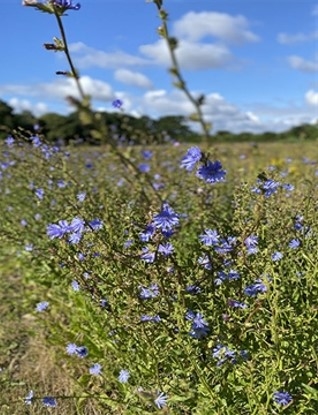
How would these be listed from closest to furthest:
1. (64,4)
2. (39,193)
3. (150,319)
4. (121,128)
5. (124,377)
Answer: (64,4), (150,319), (124,377), (39,193), (121,128)

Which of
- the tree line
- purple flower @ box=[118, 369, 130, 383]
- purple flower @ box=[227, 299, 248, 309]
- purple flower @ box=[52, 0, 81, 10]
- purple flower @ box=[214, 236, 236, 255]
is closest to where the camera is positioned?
purple flower @ box=[52, 0, 81, 10]

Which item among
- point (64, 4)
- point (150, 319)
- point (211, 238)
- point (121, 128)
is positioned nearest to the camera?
point (64, 4)

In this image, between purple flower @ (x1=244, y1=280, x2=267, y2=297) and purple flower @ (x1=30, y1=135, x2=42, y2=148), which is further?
purple flower @ (x1=30, y1=135, x2=42, y2=148)

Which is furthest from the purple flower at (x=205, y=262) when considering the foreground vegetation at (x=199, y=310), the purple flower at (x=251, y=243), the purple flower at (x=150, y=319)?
the purple flower at (x=150, y=319)

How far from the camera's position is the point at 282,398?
1.98 meters

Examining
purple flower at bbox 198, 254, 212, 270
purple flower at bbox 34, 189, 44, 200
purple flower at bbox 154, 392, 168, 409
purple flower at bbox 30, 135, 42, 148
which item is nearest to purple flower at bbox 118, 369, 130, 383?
purple flower at bbox 154, 392, 168, 409

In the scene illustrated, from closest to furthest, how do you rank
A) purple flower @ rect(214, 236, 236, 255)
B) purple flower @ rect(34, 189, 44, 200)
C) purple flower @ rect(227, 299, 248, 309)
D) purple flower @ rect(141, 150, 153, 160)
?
purple flower @ rect(227, 299, 248, 309) < purple flower @ rect(214, 236, 236, 255) < purple flower @ rect(34, 189, 44, 200) < purple flower @ rect(141, 150, 153, 160)

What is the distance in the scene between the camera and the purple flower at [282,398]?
1.98 m

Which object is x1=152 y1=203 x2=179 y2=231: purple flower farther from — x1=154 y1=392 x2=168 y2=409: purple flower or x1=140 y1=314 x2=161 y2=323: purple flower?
x1=154 y1=392 x2=168 y2=409: purple flower

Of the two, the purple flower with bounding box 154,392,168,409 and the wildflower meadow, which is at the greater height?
the wildflower meadow

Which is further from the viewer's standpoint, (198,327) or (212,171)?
(198,327)

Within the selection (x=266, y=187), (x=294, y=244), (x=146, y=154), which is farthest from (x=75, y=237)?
(x=146, y=154)

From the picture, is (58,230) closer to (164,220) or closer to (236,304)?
(164,220)

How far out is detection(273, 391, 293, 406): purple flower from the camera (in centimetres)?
198
